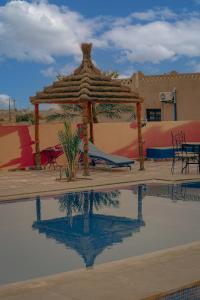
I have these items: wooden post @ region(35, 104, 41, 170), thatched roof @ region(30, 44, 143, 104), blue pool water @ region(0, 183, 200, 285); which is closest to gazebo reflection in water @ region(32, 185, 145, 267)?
blue pool water @ region(0, 183, 200, 285)

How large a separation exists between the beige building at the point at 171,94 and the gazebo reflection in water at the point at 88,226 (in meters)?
22.3

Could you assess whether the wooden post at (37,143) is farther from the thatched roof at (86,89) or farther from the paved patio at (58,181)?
the thatched roof at (86,89)

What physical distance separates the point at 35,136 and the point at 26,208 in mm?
7299

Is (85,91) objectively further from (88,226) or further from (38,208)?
(88,226)

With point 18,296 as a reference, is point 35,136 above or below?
above

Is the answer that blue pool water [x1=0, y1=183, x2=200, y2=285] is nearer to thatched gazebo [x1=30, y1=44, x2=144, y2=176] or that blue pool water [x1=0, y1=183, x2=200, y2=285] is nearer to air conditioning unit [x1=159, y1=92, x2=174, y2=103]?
thatched gazebo [x1=30, y1=44, x2=144, y2=176]

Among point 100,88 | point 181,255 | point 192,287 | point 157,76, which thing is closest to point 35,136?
point 100,88

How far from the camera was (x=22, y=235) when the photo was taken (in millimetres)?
7695

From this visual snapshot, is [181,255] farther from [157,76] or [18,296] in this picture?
[157,76]

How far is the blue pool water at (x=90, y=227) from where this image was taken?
245 inches

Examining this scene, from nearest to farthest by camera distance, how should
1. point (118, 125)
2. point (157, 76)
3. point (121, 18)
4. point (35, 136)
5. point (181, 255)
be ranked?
point (181, 255), point (35, 136), point (118, 125), point (121, 18), point (157, 76)

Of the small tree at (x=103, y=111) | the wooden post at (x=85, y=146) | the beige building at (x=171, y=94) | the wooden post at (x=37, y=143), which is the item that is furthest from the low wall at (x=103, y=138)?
the beige building at (x=171, y=94)

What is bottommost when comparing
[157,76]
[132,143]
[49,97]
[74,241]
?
[74,241]

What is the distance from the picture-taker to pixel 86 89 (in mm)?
14633
